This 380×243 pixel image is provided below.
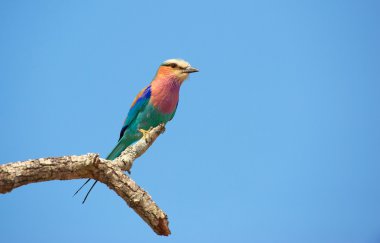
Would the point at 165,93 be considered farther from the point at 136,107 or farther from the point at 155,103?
the point at 136,107

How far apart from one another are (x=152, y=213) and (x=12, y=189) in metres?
1.08

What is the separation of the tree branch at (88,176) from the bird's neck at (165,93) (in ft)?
10.5

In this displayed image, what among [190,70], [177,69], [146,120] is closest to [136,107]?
[146,120]

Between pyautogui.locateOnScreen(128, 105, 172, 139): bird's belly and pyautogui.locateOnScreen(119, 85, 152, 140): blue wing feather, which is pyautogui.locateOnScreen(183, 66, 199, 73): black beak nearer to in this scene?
pyautogui.locateOnScreen(119, 85, 152, 140): blue wing feather

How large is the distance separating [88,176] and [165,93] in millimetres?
3503

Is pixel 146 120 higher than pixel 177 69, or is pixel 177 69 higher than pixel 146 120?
pixel 177 69

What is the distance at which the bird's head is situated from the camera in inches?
305

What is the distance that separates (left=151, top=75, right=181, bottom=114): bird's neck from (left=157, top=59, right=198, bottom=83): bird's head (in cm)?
7

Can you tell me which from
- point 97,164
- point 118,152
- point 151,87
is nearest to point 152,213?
point 97,164

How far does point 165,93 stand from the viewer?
24.8ft

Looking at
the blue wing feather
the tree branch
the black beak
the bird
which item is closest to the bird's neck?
the bird

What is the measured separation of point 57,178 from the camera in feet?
13.4

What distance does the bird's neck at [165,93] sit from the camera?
7.49 m

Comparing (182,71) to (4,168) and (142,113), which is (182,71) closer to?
(142,113)
